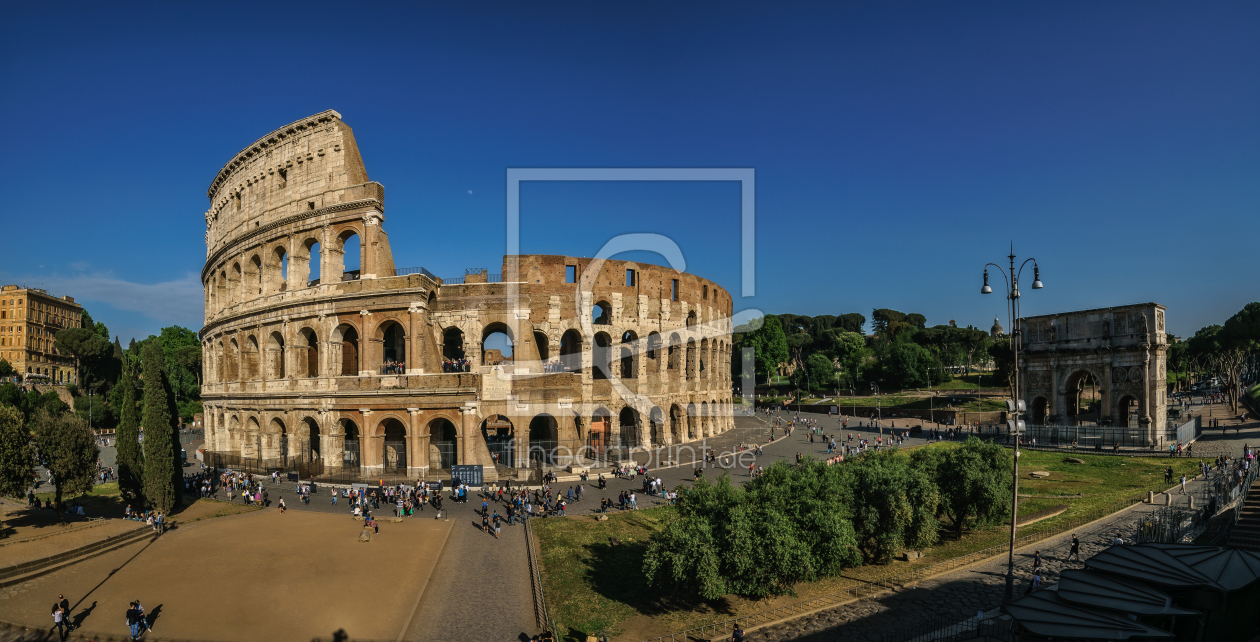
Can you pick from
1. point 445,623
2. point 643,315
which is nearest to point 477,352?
point 643,315

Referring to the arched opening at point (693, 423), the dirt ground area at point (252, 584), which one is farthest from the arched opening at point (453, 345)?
the dirt ground area at point (252, 584)

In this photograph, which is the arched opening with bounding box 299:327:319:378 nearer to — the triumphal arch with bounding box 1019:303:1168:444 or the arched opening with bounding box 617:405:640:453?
the arched opening with bounding box 617:405:640:453

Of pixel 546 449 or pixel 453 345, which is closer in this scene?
pixel 546 449

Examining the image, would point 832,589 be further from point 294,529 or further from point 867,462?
point 294,529

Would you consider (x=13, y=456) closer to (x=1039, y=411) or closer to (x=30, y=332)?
→ (x=1039, y=411)

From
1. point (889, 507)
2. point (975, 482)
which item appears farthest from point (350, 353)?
point (975, 482)

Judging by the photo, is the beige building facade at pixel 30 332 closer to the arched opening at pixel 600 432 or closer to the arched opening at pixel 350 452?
the arched opening at pixel 350 452
